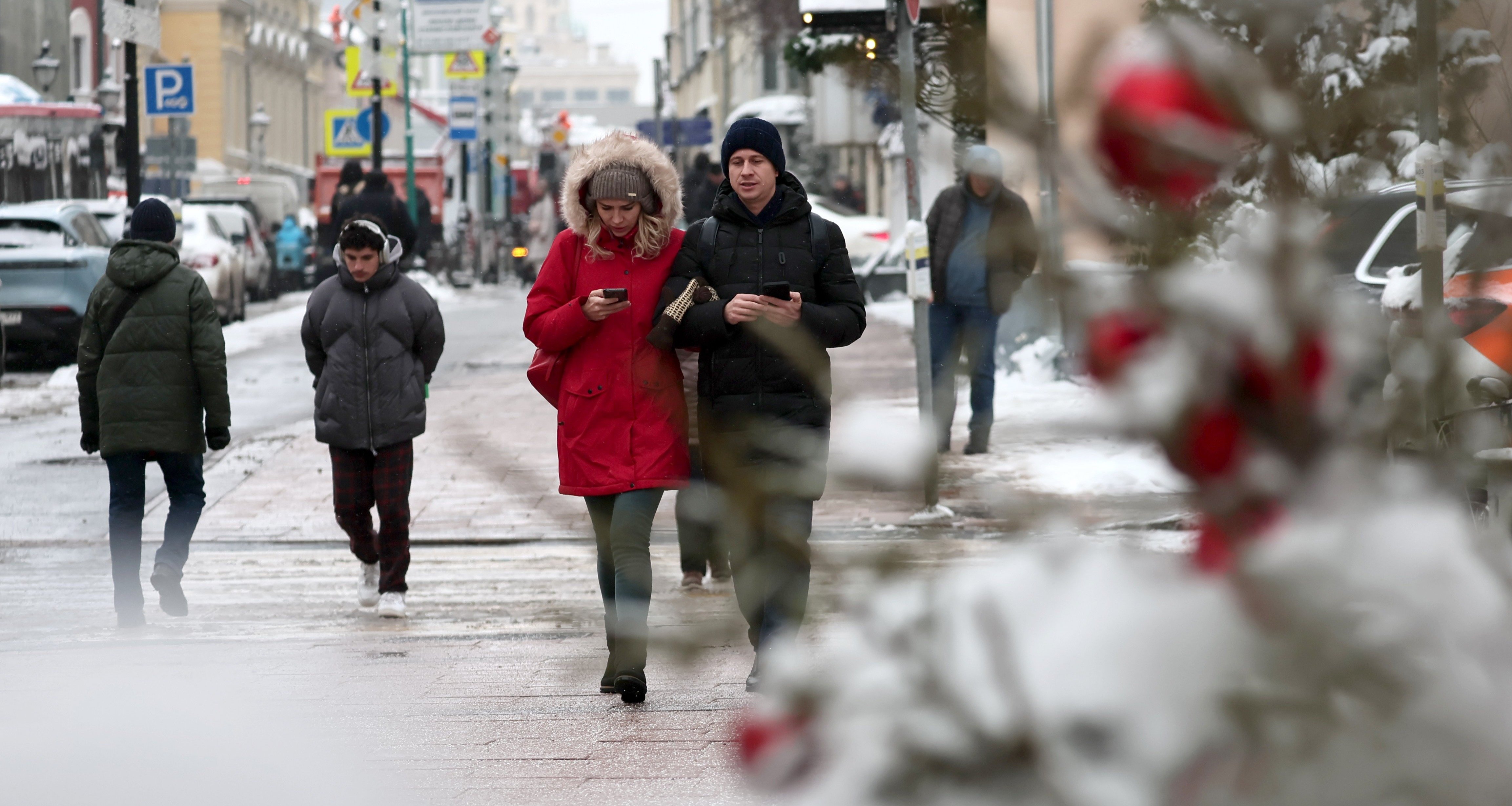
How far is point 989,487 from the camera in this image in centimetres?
164

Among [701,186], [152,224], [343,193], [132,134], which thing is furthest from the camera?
[701,186]

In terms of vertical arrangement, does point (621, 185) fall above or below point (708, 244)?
above

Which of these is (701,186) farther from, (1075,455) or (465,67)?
(1075,455)

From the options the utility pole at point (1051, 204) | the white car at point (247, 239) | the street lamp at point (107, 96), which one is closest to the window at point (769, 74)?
the street lamp at point (107, 96)

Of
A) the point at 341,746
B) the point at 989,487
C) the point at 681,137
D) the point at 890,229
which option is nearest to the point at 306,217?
the point at 681,137

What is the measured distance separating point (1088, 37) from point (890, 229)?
1115 inches

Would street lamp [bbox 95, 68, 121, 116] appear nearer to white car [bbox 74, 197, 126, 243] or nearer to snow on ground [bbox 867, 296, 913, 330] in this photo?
white car [bbox 74, 197, 126, 243]

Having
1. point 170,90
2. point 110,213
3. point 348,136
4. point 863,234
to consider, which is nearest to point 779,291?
point 170,90

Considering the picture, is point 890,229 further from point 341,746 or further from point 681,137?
point 341,746

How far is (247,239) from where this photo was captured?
3161cm

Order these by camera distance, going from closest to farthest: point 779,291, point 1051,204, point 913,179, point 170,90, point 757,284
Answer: point 1051,204 < point 779,291 < point 757,284 < point 913,179 < point 170,90

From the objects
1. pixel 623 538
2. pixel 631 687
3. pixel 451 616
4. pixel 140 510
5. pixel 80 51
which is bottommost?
pixel 451 616

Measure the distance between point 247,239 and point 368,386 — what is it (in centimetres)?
2475

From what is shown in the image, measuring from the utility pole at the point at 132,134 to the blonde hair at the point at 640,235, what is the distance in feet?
39.8
